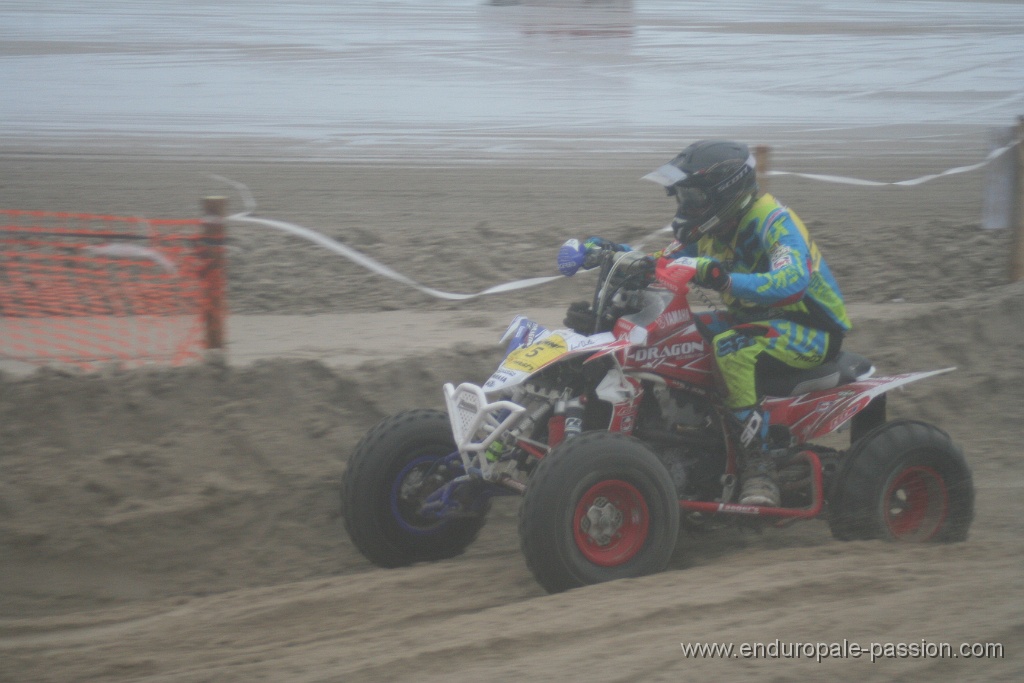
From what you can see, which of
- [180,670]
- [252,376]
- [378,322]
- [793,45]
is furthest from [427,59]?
[180,670]

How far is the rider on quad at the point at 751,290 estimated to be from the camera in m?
5.04

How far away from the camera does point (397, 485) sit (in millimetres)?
5160

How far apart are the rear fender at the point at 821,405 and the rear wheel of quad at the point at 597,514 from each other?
1.03 metres

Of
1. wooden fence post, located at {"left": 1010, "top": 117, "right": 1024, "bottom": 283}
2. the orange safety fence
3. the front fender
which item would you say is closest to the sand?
wooden fence post, located at {"left": 1010, "top": 117, "right": 1024, "bottom": 283}

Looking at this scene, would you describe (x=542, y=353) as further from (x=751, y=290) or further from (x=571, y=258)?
(x=751, y=290)

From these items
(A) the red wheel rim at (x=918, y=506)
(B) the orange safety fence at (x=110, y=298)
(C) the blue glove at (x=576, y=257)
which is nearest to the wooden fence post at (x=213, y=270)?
(B) the orange safety fence at (x=110, y=298)

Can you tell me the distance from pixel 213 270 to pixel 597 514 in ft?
10.5

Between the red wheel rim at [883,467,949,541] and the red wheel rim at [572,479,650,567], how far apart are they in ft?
4.60

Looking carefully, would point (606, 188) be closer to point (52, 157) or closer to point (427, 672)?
point (52, 157)

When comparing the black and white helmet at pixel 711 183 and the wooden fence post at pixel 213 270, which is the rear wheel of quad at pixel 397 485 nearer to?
the black and white helmet at pixel 711 183

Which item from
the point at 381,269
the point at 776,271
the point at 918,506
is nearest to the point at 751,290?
the point at 776,271

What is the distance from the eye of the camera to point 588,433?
4.58 meters

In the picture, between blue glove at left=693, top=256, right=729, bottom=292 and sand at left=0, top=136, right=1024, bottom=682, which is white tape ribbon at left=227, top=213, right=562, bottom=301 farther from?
blue glove at left=693, top=256, right=729, bottom=292

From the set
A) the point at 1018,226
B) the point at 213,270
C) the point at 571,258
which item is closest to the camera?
the point at 571,258
